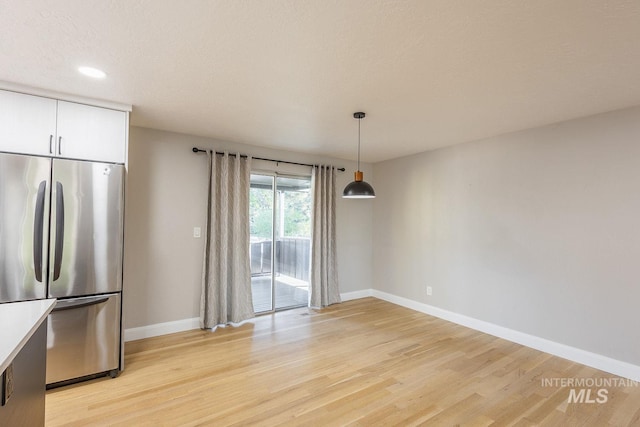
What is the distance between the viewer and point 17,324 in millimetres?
1346

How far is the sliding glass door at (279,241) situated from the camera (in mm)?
4629

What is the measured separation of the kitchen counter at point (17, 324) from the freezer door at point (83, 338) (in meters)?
1.14

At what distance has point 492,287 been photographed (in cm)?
390

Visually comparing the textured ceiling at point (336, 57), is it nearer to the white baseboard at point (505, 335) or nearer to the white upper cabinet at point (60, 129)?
the white upper cabinet at point (60, 129)

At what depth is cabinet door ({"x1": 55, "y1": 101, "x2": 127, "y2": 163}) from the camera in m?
2.67

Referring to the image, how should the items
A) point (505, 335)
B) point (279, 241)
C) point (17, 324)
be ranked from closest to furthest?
1. point (17, 324)
2. point (505, 335)
3. point (279, 241)

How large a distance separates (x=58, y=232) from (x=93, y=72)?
1.38 meters

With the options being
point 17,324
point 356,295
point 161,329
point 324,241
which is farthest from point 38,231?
point 356,295

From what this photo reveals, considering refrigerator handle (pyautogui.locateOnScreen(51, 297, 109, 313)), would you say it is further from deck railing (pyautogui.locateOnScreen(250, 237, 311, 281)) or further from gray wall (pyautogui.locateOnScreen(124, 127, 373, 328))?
deck railing (pyautogui.locateOnScreen(250, 237, 311, 281))

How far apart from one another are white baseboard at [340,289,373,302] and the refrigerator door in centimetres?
408

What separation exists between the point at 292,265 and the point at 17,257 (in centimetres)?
333

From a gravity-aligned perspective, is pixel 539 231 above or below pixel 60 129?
below

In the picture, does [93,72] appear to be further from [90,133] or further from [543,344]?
[543,344]

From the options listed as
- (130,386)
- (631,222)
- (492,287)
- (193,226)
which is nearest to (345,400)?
(130,386)
